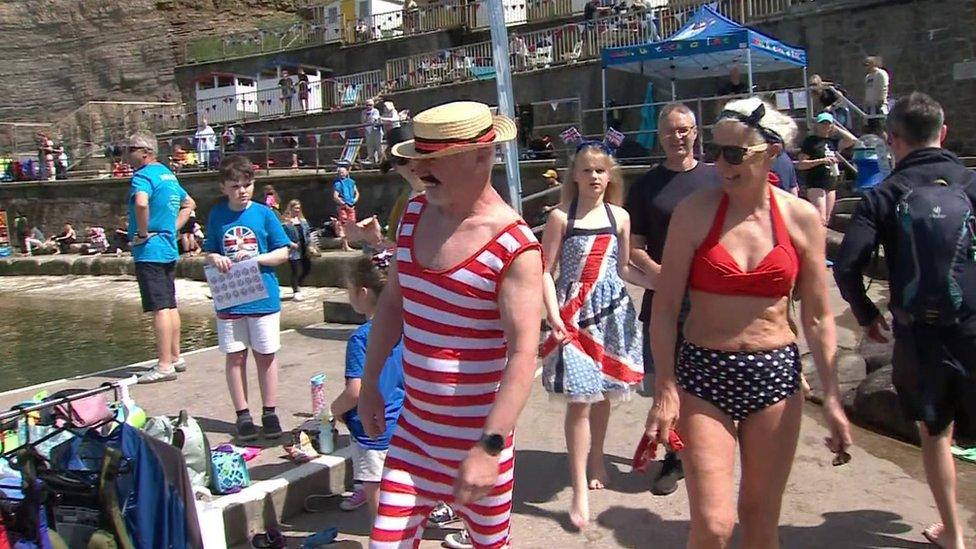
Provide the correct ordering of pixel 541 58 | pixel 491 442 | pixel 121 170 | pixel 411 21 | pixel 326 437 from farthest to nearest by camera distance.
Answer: pixel 411 21 → pixel 121 170 → pixel 541 58 → pixel 326 437 → pixel 491 442

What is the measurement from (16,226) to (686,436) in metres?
29.8

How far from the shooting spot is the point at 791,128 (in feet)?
9.91

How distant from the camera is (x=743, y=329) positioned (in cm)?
294

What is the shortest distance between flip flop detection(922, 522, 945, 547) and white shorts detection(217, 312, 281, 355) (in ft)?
12.3

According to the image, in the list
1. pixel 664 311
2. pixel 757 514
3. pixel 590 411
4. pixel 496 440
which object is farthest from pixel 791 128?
pixel 590 411

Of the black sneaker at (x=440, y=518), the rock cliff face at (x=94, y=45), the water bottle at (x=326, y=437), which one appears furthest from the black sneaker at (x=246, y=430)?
the rock cliff face at (x=94, y=45)

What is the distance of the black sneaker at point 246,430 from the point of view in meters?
5.28

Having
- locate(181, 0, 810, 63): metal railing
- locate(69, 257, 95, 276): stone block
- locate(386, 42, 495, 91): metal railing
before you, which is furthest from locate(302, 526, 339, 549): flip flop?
locate(386, 42, 495, 91): metal railing

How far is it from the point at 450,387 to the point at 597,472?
92.3 inches

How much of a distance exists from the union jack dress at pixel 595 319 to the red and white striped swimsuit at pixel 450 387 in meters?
1.71

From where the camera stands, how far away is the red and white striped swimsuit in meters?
2.52

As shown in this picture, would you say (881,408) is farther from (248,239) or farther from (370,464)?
(248,239)

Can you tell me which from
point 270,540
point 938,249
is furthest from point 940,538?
point 270,540

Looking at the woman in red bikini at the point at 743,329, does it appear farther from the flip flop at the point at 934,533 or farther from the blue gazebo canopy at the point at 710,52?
the blue gazebo canopy at the point at 710,52
